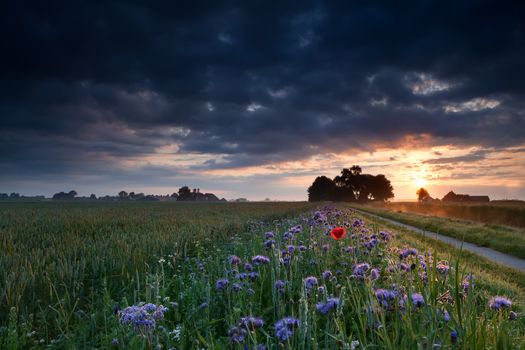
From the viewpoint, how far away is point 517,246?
46.4ft

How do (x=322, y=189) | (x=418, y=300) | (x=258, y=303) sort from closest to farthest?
(x=418, y=300) → (x=258, y=303) → (x=322, y=189)

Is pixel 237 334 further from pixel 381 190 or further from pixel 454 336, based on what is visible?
pixel 381 190

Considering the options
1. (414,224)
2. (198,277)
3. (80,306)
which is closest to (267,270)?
(198,277)

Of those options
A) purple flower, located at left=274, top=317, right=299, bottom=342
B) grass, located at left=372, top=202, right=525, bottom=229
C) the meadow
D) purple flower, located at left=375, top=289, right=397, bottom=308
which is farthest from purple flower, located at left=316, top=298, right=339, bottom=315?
grass, located at left=372, top=202, right=525, bottom=229

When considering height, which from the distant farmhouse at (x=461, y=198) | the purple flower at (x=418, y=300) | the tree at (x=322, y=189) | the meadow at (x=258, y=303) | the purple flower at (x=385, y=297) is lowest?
the meadow at (x=258, y=303)

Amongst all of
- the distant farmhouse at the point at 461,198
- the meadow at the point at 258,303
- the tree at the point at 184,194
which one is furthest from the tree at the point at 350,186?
the meadow at the point at 258,303

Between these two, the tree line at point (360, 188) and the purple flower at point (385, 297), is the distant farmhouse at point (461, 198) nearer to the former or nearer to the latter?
the tree line at point (360, 188)

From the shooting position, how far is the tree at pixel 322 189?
12219cm

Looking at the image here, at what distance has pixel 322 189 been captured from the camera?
12788 cm

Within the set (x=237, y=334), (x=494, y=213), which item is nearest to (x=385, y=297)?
(x=237, y=334)

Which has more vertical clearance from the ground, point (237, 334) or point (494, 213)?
point (494, 213)

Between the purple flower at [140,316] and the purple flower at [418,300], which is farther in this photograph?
the purple flower at [418,300]

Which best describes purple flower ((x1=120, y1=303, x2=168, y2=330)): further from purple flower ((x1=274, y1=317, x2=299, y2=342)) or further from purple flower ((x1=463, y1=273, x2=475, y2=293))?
purple flower ((x1=463, y1=273, x2=475, y2=293))

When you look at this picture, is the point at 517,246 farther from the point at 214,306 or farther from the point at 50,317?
the point at 50,317
